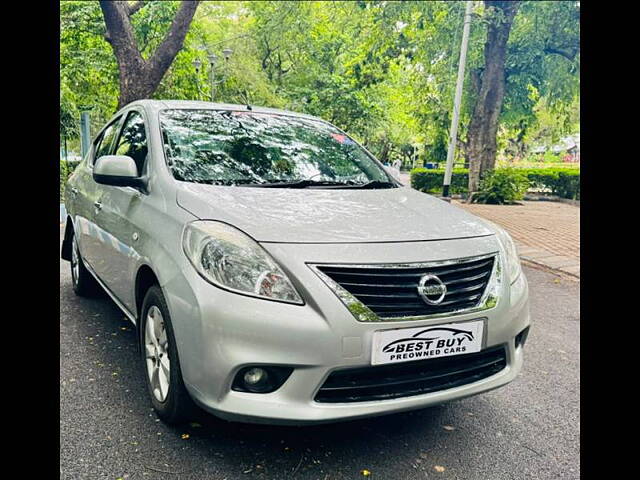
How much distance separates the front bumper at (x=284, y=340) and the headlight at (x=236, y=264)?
35 millimetres

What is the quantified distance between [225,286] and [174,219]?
55 cm

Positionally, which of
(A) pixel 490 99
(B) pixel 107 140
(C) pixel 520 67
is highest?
(C) pixel 520 67

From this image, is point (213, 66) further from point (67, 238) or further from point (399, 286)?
point (399, 286)

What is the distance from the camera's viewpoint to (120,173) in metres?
2.74

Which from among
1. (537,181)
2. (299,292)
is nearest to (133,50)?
(299,292)

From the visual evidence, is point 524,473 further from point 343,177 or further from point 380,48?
point 380,48

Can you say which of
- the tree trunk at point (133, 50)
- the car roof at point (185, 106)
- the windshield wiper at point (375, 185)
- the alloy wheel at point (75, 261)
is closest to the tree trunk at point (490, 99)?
the tree trunk at point (133, 50)

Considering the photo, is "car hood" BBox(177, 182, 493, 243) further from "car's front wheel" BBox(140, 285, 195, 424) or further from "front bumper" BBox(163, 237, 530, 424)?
"car's front wheel" BBox(140, 285, 195, 424)

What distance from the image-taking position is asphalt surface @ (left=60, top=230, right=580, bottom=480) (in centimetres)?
217

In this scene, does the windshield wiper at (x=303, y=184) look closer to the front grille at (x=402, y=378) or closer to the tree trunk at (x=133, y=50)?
the front grille at (x=402, y=378)

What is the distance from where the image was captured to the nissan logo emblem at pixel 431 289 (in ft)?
6.82

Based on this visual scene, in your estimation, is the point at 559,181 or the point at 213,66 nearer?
the point at 559,181

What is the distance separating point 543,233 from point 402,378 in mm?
8503
